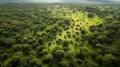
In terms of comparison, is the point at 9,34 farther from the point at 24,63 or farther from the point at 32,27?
the point at 24,63

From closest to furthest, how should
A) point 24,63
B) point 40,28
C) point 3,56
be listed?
point 24,63, point 3,56, point 40,28

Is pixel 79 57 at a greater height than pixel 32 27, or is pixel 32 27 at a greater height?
pixel 32 27

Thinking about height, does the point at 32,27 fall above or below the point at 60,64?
above

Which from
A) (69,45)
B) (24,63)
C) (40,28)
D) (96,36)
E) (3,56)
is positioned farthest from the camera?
(40,28)

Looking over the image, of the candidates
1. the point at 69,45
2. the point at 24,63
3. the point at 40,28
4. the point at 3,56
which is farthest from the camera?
the point at 40,28

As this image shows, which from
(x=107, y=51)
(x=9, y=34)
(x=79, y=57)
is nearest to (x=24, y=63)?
(x=79, y=57)

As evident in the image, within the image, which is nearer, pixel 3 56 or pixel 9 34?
pixel 3 56

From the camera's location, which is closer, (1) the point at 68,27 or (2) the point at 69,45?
(2) the point at 69,45

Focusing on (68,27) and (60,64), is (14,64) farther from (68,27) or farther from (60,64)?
(68,27)

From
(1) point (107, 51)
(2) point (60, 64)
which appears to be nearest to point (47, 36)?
(2) point (60, 64)
